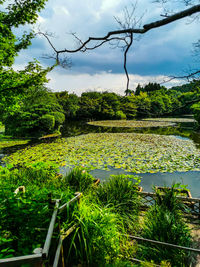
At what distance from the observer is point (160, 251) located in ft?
6.27

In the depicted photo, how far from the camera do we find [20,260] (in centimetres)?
70

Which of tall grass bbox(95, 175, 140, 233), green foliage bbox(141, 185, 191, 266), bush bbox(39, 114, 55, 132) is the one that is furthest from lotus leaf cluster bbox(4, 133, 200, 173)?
bush bbox(39, 114, 55, 132)

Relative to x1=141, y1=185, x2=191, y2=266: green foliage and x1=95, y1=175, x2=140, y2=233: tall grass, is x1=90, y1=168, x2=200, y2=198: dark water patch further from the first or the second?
x1=141, y1=185, x2=191, y2=266: green foliage

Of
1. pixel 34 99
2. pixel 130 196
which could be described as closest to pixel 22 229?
pixel 130 196

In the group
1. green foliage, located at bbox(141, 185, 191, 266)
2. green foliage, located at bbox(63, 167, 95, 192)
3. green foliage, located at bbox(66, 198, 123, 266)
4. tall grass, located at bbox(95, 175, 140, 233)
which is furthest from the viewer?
green foliage, located at bbox(63, 167, 95, 192)

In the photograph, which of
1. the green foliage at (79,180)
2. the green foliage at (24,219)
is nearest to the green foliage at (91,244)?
the green foliage at (24,219)

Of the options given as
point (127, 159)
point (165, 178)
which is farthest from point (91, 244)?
point (127, 159)

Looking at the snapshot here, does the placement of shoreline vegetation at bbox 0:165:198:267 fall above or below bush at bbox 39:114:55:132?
below

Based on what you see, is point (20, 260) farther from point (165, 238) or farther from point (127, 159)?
point (127, 159)

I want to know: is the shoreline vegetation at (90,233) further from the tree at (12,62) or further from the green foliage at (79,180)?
the tree at (12,62)

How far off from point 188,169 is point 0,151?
10404mm

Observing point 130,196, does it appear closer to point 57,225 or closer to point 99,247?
point 99,247

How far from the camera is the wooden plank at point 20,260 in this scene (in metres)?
0.68

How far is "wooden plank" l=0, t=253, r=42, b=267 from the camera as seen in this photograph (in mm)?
683
